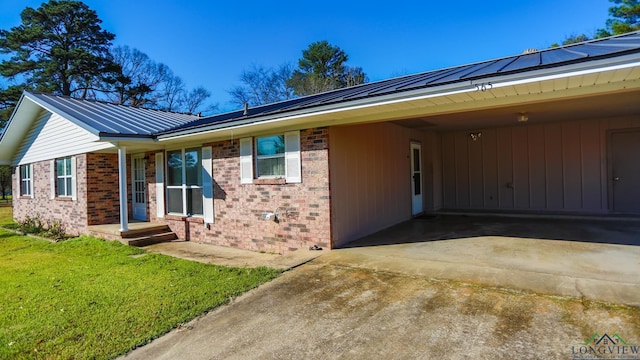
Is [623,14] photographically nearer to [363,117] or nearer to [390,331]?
[363,117]

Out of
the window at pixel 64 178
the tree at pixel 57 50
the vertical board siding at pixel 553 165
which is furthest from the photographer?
the tree at pixel 57 50

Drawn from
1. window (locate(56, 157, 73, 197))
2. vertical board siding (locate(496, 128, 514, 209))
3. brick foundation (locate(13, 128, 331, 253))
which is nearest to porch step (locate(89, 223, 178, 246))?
brick foundation (locate(13, 128, 331, 253))

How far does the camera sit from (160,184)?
960 centimetres

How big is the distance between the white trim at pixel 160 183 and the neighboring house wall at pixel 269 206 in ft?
3.07

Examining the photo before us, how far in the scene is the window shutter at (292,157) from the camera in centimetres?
662

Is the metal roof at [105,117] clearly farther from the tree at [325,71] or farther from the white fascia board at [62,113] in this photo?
the tree at [325,71]

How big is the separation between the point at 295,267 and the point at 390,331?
7.73ft

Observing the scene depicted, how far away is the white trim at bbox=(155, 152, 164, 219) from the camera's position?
955 centimetres

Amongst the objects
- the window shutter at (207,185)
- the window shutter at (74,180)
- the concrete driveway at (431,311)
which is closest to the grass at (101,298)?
the concrete driveway at (431,311)

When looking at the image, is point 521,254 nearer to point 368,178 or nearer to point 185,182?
point 368,178

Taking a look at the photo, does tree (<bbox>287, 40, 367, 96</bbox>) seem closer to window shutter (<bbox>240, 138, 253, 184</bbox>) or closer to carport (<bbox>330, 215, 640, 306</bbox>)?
window shutter (<bbox>240, 138, 253, 184</bbox>)

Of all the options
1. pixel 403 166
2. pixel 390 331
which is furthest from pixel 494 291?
pixel 403 166

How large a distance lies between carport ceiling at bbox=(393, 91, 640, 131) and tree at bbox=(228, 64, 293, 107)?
69.6ft

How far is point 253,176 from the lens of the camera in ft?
24.0
